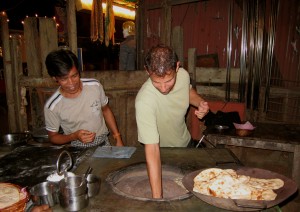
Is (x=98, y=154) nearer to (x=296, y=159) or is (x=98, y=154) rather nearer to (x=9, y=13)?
(x=296, y=159)

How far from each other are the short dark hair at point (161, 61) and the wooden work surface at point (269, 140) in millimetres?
2181

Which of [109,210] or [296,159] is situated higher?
[109,210]

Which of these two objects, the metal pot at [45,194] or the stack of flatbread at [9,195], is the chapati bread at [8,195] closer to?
the stack of flatbread at [9,195]

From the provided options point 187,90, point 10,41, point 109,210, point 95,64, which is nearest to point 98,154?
point 109,210

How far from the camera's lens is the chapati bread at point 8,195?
1.76 metres

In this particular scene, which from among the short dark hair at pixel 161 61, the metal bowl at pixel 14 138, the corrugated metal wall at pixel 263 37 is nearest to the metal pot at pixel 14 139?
the metal bowl at pixel 14 138

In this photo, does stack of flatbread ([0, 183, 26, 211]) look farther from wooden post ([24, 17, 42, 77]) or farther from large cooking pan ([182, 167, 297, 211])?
wooden post ([24, 17, 42, 77])

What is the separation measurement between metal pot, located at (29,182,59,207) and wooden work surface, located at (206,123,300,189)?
2659mm

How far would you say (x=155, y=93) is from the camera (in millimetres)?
2418

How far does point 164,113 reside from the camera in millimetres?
2613

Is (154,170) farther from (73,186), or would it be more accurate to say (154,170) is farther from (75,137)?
(75,137)

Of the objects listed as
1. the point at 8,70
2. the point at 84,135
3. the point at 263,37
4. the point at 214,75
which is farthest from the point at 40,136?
the point at 263,37

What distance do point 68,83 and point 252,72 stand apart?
3862 mm

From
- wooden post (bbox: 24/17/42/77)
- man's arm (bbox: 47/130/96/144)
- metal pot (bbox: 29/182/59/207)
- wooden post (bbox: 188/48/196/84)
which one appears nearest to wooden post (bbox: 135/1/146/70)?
wooden post (bbox: 188/48/196/84)
